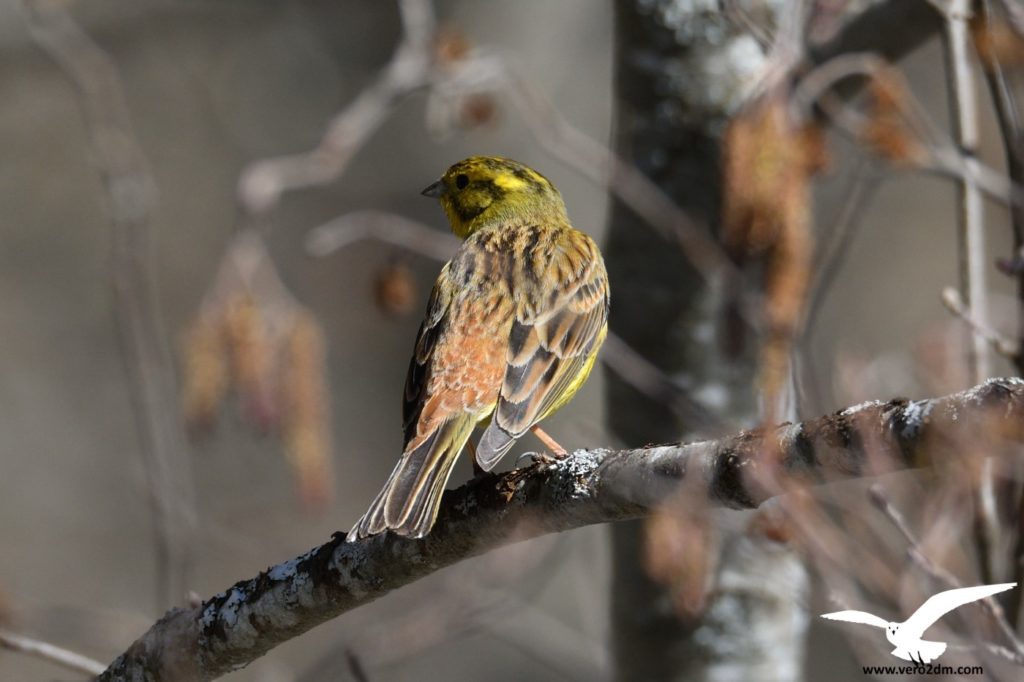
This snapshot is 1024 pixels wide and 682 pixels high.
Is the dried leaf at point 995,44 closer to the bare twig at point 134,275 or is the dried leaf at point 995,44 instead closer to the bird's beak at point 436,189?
the bird's beak at point 436,189

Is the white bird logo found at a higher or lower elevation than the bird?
lower

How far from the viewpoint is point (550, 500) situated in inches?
110

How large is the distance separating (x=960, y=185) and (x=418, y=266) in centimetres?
671

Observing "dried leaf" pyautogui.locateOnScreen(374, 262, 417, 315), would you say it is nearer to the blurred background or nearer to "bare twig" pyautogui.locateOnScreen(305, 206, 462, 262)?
"bare twig" pyautogui.locateOnScreen(305, 206, 462, 262)

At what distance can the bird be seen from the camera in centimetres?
329

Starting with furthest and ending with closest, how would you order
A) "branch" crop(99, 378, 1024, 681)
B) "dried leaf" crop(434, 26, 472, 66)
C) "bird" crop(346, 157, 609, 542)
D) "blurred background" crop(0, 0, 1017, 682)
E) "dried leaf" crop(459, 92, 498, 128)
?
"blurred background" crop(0, 0, 1017, 682)
"dried leaf" crop(459, 92, 498, 128)
"dried leaf" crop(434, 26, 472, 66)
"bird" crop(346, 157, 609, 542)
"branch" crop(99, 378, 1024, 681)

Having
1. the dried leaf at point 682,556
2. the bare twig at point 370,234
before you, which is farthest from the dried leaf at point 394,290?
the dried leaf at point 682,556

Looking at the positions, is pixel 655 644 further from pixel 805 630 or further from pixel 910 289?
pixel 910 289

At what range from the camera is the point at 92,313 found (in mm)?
12516

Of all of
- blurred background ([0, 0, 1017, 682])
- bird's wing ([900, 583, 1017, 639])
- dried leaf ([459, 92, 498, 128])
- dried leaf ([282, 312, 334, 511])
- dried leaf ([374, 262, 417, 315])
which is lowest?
bird's wing ([900, 583, 1017, 639])

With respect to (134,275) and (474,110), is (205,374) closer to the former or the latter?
(134,275)

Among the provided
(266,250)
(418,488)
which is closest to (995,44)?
(418,488)

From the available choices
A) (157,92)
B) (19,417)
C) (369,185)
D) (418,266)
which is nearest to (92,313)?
(19,417)

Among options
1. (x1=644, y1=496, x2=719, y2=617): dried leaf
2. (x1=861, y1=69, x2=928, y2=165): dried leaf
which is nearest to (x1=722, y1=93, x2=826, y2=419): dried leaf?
(x1=861, y1=69, x2=928, y2=165): dried leaf
